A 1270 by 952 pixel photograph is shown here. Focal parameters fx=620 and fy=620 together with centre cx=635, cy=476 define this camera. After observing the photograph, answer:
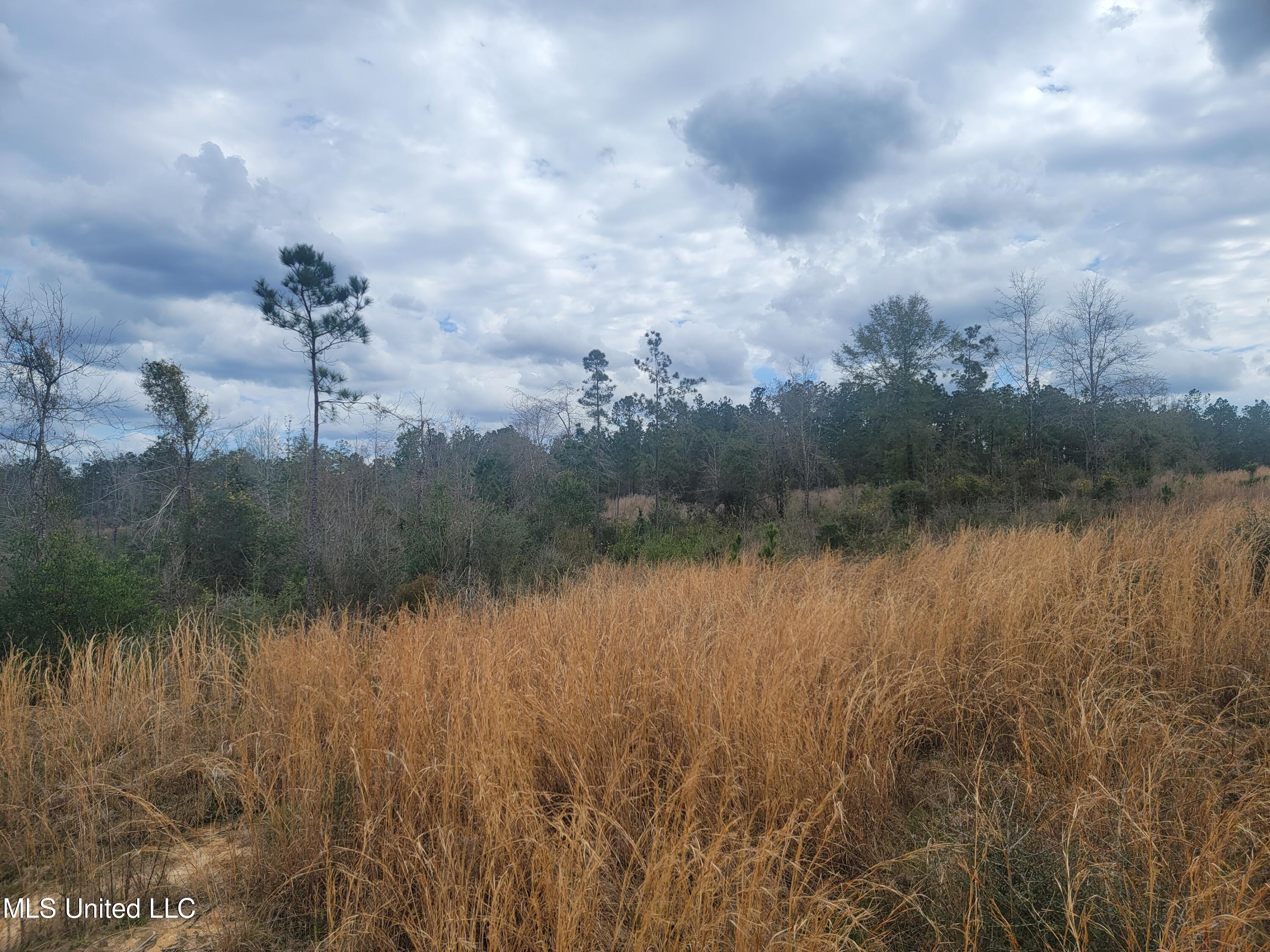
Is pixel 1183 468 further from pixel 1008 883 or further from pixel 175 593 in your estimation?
pixel 175 593

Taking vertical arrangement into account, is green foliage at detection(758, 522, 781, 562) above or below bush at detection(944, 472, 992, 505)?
below

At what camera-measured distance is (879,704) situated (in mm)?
3471

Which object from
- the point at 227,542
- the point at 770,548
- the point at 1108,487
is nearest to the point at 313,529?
the point at 227,542

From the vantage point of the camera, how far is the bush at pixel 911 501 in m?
18.9

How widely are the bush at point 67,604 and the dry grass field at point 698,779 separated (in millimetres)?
2115

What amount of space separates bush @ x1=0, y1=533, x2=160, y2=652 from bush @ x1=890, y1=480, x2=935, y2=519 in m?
17.8

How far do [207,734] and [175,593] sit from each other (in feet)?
33.6

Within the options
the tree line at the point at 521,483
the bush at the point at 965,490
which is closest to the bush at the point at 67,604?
the tree line at the point at 521,483

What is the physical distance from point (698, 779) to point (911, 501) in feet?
59.6

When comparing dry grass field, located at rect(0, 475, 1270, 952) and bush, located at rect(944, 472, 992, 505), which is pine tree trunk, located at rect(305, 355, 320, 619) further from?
bush, located at rect(944, 472, 992, 505)

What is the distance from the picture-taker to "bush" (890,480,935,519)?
18859 mm

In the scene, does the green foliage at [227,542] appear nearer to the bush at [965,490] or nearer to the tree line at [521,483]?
the tree line at [521,483]

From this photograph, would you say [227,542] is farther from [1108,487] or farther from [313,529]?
[1108,487]

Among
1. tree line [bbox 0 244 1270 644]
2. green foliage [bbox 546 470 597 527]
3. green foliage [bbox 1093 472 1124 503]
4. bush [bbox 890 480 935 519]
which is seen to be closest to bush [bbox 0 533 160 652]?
tree line [bbox 0 244 1270 644]
